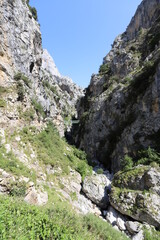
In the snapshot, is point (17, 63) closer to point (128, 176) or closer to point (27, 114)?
point (27, 114)

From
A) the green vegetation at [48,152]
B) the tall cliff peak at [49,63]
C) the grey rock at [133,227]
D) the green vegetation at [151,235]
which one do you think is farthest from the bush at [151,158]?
the tall cliff peak at [49,63]

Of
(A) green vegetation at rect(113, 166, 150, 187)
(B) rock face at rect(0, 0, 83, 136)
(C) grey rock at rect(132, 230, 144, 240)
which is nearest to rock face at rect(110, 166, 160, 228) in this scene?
(A) green vegetation at rect(113, 166, 150, 187)

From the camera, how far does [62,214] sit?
5.41 meters

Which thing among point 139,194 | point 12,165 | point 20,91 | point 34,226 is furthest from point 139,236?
point 20,91

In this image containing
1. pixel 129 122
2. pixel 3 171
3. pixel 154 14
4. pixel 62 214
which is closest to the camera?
pixel 62 214

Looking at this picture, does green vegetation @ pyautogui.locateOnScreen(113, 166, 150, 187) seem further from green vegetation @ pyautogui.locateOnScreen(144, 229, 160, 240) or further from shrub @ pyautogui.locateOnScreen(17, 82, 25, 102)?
shrub @ pyautogui.locateOnScreen(17, 82, 25, 102)

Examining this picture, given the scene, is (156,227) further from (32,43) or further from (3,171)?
(32,43)

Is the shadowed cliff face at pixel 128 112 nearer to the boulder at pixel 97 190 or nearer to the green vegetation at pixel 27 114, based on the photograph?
the boulder at pixel 97 190

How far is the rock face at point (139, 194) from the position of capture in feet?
33.1

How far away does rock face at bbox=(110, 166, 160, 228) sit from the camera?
1009 centimetres

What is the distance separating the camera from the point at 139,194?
36.4 ft

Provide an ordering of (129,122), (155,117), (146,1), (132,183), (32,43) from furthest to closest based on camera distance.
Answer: (146,1) < (32,43) < (129,122) < (155,117) < (132,183)

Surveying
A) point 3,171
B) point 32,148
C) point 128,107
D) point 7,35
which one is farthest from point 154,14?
point 3,171

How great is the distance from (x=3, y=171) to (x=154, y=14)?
48075 millimetres
